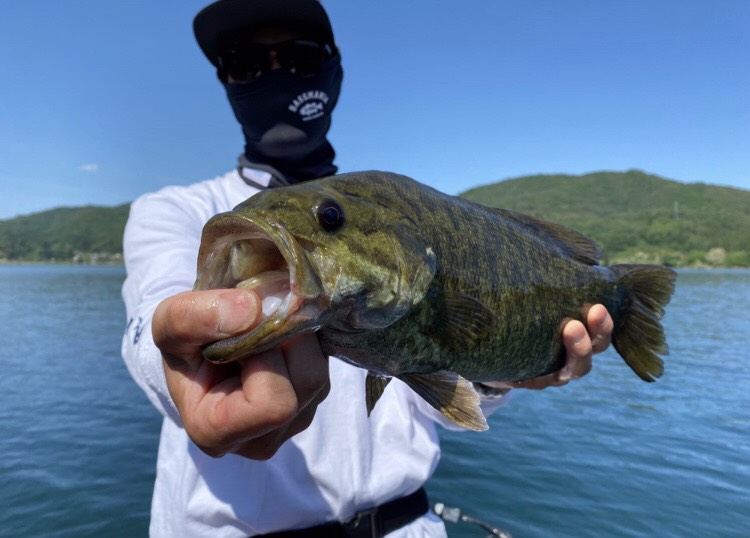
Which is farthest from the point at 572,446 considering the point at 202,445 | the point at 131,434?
the point at 202,445

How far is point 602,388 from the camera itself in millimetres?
20734

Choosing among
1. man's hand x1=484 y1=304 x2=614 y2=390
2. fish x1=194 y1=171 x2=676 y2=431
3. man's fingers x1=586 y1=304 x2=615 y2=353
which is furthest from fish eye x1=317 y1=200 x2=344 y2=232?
man's fingers x1=586 y1=304 x2=615 y2=353

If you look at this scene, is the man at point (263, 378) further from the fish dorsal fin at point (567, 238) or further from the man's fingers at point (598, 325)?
the fish dorsal fin at point (567, 238)

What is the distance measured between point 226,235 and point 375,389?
1.27 metres

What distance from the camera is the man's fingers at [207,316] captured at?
180 centimetres

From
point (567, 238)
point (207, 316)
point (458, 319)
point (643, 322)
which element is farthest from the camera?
point (643, 322)

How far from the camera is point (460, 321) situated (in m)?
2.67

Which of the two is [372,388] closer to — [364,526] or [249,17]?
[364,526]

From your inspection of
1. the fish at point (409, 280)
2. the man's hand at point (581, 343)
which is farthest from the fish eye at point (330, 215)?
the man's hand at point (581, 343)

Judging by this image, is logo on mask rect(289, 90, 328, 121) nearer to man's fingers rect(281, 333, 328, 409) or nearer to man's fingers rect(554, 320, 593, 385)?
man's fingers rect(554, 320, 593, 385)

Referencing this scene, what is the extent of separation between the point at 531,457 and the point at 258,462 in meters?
11.3

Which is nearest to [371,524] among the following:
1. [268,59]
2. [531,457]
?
[268,59]

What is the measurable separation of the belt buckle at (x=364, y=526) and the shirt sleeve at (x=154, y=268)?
140cm

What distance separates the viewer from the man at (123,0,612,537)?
2.00 meters
